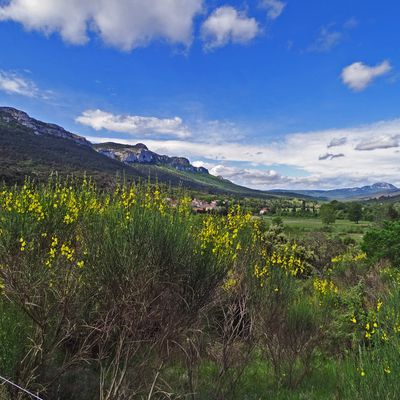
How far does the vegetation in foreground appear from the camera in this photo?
367cm

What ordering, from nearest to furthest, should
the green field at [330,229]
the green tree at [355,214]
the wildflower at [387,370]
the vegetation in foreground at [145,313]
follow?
the wildflower at [387,370] < the vegetation in foreground at [145,313] < the green field at [330,229] < the green tree at [355,214]

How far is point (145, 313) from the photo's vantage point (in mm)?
3715

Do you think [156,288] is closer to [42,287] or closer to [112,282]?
[112,282]

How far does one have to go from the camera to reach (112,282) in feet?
14.1

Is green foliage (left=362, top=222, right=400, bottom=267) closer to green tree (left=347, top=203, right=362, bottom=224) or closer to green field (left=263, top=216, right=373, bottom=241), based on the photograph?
green field (left=263, top=216, right=373, bottom=241)

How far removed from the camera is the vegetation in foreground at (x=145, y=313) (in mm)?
3668

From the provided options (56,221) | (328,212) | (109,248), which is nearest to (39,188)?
(56,221)

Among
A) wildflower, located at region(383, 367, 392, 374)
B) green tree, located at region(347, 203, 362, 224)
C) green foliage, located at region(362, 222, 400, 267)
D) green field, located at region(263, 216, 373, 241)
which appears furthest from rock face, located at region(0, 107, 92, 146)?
wildflower, located at region(383, 367, 392, 374)

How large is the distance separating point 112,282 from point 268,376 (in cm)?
310

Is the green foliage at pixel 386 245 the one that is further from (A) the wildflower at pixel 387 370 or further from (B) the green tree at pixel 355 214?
(B) the green tree at pixel 355 214

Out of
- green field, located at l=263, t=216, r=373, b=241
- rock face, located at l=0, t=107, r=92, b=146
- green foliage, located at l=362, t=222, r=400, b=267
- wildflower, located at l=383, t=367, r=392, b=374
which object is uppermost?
rock face, located at l=0, t=107, r=92, b=146

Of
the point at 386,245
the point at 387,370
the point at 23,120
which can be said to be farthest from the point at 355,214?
the point at 23,120

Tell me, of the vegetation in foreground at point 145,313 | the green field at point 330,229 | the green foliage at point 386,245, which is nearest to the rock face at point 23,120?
the green field at point 330,229

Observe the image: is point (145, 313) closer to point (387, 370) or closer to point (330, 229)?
point (387, 370)
